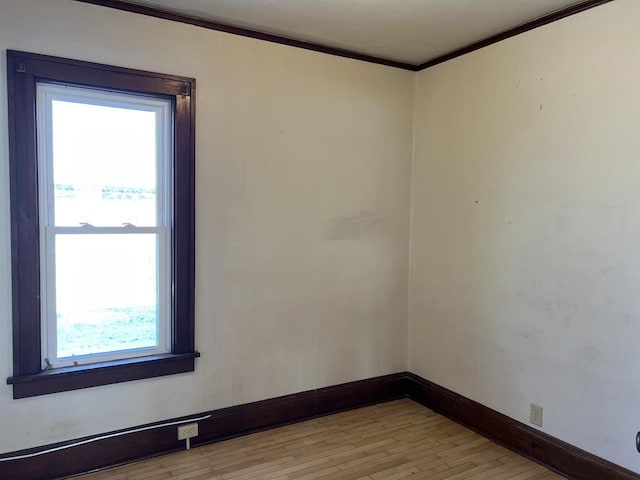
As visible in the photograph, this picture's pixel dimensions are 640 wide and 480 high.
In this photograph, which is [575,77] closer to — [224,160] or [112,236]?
[224,160]

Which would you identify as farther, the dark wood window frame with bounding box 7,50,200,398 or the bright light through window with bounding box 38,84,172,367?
the bright light through window with bounding box 38,84,172,367

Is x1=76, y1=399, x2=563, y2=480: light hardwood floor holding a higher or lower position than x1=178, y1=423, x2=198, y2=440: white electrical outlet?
lower

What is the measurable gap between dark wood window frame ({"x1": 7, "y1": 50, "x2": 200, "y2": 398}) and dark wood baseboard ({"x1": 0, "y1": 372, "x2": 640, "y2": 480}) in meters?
0.36

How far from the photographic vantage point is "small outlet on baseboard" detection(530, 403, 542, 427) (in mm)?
2734

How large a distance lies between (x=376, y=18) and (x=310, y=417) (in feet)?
8.79

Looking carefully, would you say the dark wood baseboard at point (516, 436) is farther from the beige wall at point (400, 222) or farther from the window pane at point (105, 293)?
the window pane at point (105, 293)

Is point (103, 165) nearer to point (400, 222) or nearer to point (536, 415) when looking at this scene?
point (400, 222)

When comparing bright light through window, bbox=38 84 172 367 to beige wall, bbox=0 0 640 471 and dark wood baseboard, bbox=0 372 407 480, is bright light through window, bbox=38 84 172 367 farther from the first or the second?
dark wood baseboard, bbox=0 372 407 480

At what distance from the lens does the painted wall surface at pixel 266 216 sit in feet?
8.11

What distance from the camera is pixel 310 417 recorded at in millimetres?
3262

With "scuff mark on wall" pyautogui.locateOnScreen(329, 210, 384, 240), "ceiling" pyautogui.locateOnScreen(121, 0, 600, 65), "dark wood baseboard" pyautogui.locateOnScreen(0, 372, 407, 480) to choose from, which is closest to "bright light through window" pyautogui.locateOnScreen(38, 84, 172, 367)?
"dark wood baseboard" pyautogui.locateOnScreen(0, 372, 407, 480)

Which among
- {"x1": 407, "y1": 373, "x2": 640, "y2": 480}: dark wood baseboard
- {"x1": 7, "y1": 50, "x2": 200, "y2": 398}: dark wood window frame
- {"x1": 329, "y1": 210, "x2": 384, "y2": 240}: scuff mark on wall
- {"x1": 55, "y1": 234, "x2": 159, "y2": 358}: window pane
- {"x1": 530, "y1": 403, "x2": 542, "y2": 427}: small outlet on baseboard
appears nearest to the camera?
{"x1": 7, "y1": 50, "x2": 200, "y2": 398}: dark wood window frame

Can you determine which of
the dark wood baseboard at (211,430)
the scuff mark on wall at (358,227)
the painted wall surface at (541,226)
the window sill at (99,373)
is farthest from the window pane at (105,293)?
the painted wall surface at (541,226)

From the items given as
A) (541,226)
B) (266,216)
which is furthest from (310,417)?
(541,226)
